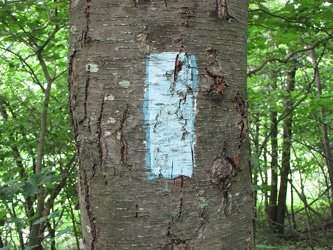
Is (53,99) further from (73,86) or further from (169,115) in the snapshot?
(169,115)

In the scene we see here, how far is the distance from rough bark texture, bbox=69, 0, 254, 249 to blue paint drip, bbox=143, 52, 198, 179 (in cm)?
1

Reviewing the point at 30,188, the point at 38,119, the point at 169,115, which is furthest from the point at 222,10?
the point at 38,119

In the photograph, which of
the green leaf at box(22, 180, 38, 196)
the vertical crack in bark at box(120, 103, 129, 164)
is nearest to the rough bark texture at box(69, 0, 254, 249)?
the vertical crack in bark at box(120, 103, 129, 164)

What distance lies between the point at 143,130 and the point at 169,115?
0.07m

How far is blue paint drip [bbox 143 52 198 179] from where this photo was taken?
82cm

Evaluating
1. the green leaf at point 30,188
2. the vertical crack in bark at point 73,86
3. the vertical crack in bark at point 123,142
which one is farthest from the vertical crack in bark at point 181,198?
the green leaf at point 30,188

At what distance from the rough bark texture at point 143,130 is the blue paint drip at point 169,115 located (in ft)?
0.05

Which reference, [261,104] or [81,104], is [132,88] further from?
[261,104]

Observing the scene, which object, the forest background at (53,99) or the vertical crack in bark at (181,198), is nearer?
the vertical crack in bark at (181,198)

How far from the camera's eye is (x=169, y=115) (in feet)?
2.69

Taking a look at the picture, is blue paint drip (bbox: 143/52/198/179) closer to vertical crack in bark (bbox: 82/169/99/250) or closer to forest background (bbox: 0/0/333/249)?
vertical crack in bark (bbox: 82/169/99/250)

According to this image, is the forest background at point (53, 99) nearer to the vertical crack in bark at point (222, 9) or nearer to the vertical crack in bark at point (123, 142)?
the vertical crack in bark at point (123, 142)

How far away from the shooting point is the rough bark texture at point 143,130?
81 cm

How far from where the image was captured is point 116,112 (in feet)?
2.71
